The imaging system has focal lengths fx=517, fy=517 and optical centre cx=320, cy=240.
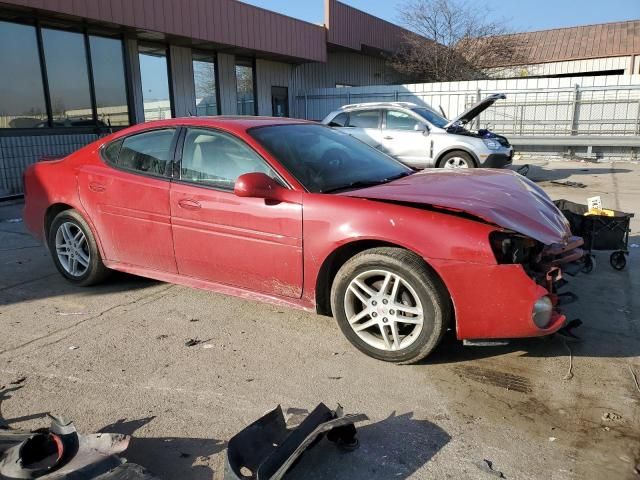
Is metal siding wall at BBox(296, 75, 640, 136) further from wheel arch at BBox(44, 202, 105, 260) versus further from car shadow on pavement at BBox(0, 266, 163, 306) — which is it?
wheel arch at BBox(44, 202, 105, 260)

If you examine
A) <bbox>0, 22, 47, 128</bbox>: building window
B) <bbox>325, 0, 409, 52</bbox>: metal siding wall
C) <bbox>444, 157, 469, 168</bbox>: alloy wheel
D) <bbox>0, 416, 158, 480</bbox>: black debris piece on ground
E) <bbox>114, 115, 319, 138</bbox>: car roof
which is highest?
<bbox>325, 0, 409, 52</bbox>: metal siding wall

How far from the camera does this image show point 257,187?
333cm

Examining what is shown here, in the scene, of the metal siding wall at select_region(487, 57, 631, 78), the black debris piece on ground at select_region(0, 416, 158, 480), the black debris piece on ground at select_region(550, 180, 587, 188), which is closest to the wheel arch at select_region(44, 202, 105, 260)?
the black debris piece on ground at select_region(0, 416, 158, 480)

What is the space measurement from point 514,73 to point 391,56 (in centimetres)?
669


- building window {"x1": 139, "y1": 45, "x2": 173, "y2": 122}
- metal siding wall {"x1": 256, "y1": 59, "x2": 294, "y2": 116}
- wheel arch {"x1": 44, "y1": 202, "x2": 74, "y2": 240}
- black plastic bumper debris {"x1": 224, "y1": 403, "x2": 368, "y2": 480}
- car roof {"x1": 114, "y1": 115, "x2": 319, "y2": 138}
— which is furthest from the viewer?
metal siding wall {"x1": 256, "y1": 59, "x2": 294, "y2": 116}

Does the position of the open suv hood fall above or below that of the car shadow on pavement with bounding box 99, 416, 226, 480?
above

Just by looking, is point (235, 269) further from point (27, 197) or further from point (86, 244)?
point (27, 197)

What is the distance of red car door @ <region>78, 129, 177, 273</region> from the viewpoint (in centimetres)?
400

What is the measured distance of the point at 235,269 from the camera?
3.69m

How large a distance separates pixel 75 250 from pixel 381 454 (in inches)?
138

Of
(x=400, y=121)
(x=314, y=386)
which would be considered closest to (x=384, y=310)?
(x=314, y=386)

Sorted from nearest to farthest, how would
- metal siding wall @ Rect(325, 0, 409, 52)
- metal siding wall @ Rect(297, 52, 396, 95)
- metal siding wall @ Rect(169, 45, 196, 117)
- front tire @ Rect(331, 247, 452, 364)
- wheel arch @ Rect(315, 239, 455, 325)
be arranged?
front tire @ Rect(331, 247, 452, 364), wheel arch @ Rect(315, 239, 455, 325), metal siding wall @ Rect(169, 45, 196, 117), metal siding wall @ Rect(325, 0, 409, 52), metal siding wall @ Rect(297, 52, 396, 95)

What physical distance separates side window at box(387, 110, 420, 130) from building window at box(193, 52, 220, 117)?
637cm

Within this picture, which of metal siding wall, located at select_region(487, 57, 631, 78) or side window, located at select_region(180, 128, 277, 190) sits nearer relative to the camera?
side window, located at select_region(180, 128, 277, 190)
